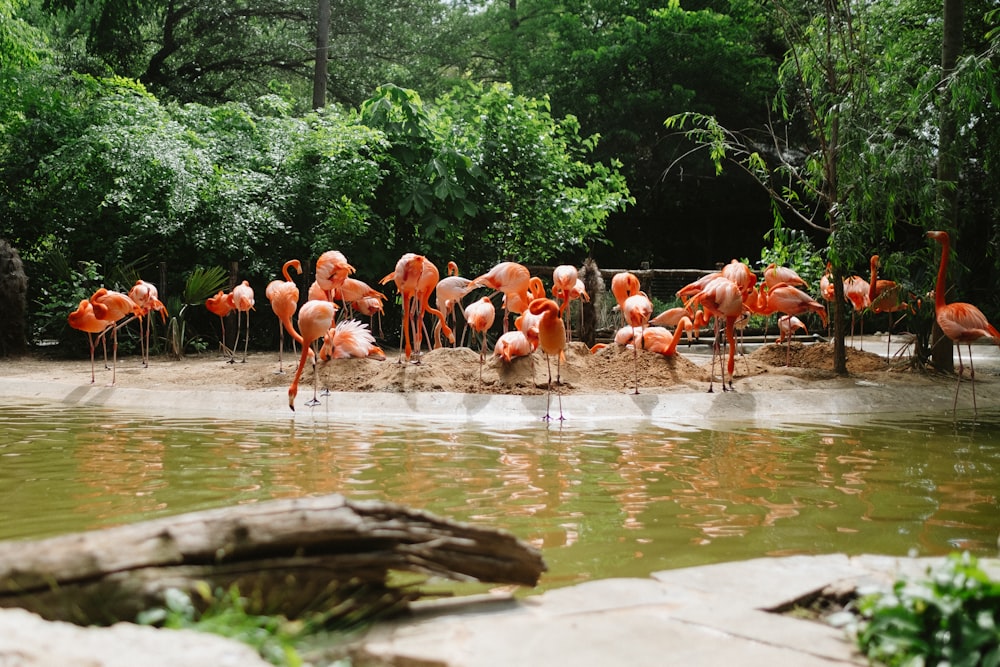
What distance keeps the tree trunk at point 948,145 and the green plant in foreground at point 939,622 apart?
6745 millimetres

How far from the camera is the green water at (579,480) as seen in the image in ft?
12.6

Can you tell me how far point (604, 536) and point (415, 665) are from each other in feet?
6.12

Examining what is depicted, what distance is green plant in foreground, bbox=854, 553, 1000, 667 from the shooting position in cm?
218

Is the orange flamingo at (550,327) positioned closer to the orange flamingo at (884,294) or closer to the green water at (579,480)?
the green water at (579,480)

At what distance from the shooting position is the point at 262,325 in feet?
48.2

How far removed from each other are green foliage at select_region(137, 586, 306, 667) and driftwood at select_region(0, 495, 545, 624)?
3cm

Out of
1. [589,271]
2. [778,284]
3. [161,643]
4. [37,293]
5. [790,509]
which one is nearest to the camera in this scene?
[161,643]

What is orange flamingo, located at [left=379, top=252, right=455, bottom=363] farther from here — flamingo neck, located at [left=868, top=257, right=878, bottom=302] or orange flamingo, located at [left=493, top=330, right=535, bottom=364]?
flamingo neck, located at [left=868, top=257, right=878, bottom=302]

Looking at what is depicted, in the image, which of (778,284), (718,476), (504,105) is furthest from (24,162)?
(718,476)

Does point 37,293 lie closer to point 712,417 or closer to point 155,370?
point 155,370

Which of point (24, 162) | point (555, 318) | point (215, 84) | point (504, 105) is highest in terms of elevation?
point (215, 84)

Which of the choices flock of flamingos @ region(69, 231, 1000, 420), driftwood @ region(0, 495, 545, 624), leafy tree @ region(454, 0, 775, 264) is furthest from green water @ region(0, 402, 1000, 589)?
leafy tree @ region(454, 0, 775, 264)

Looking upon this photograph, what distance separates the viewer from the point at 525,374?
907 centimetres

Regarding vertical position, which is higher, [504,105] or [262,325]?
[504,105]
